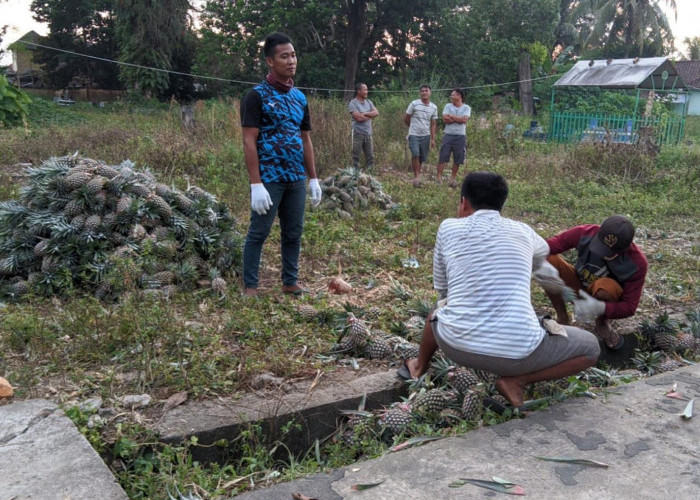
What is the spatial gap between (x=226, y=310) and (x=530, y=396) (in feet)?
7.48

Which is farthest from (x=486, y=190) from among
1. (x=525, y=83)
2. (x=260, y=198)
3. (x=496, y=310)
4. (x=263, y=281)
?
(x=525, y=83)

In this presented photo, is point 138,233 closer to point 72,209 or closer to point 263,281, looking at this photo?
point 72,209

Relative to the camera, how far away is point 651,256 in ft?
22.0

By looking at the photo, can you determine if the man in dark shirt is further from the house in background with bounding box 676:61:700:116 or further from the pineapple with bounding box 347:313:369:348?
the house in background with bounding box 676:61:700:116

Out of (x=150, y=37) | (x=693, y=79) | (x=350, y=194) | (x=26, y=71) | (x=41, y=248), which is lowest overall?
(x=41, y=248)

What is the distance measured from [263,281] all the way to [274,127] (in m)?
1.47

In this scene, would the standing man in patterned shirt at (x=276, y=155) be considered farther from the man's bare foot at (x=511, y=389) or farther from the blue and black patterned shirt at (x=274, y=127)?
the man's bare foot at (x=511, y=389)

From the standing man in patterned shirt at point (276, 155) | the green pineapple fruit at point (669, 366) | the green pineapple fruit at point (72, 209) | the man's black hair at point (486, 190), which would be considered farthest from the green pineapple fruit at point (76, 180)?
the green pineapple fruit at point (669, 366)

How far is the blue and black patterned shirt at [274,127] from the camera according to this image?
4.61 m

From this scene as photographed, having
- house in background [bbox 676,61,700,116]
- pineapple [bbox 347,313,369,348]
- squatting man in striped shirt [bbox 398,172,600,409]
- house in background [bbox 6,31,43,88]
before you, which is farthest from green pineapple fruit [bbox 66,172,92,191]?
house in background [bbox 676,61,700,116]

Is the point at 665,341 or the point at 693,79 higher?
the point at 693,79

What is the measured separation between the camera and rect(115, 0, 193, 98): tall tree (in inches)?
1062

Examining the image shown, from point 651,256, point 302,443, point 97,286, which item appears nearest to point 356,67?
point 651,256

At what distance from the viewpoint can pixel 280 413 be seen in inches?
122
